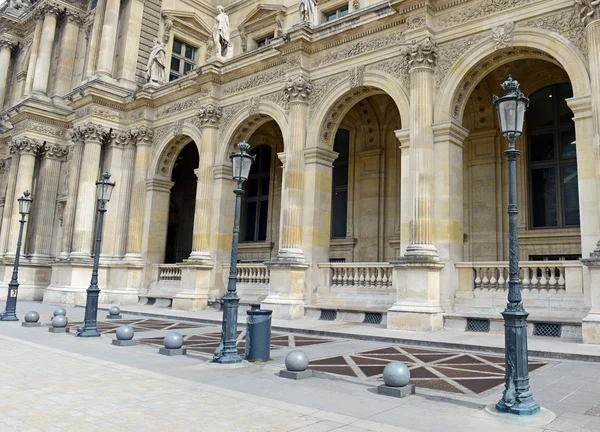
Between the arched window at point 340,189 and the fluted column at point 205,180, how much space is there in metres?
5.98

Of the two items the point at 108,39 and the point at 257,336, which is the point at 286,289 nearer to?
the point at 257,336

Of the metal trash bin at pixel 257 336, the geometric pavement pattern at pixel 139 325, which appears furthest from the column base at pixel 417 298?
the geometric pavement pattern at pixel 139 325

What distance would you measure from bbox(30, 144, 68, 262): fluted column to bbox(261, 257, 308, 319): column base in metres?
17.8

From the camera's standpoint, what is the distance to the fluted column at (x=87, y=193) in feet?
82.2

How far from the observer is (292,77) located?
19484mm

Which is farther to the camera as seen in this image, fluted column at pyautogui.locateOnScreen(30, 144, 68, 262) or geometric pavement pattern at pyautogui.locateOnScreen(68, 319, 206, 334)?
fluted column at pyautogui.locateOnScreen(30, 144, 68, 262)

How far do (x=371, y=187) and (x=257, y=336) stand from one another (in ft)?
46.5

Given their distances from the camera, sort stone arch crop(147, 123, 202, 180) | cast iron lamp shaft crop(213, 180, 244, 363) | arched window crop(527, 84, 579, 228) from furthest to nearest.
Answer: stone arch crop(147, 123, 202, 180)
arched window crop(527, 84, 579, 228)
cast iron lamp shaft crop(213, 180, 244, 363)

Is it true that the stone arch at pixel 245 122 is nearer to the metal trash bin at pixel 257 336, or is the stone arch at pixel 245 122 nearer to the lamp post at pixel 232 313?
the lamp post at pixel 232 313

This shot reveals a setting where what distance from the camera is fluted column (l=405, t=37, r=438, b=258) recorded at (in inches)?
592

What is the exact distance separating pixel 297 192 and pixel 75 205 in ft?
45.6

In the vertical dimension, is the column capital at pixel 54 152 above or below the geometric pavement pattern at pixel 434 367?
above

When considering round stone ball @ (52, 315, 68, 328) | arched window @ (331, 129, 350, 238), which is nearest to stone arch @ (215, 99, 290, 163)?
arched window @ (331, 129, 350, 238)

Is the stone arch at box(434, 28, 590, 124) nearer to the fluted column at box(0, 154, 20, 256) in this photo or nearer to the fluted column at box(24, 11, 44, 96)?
the fluted column at box(0, 154, 20, 256)
